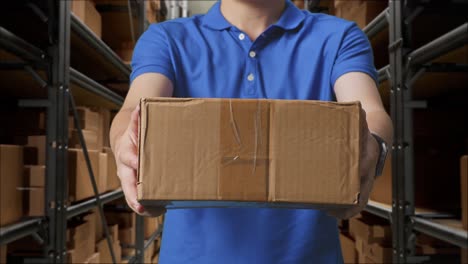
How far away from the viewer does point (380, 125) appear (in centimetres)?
90

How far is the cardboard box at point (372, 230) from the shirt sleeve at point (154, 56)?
6.31 feet

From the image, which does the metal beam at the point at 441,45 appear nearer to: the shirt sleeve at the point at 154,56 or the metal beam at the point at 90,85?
the shirt sleeve at the point at 154,56

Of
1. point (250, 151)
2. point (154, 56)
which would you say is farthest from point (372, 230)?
point (250, 151)

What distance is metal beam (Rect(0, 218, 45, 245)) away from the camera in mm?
1606

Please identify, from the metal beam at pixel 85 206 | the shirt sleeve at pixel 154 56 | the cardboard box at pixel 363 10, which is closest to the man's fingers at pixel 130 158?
the shirt sleeve at pixel 154 56

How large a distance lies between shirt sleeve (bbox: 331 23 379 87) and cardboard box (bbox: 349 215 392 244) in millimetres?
1766

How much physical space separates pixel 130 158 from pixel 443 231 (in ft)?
4.60

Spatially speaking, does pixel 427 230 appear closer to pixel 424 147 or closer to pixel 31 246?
pixel 424 147

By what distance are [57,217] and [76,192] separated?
38 centimetres

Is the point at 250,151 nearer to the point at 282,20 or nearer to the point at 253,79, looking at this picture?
the point at 253,79

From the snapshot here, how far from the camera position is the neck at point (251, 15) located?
110cm

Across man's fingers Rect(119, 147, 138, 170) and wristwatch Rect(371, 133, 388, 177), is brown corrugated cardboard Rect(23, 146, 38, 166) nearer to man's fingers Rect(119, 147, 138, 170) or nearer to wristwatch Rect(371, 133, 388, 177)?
man's fingers Rect(119, 147, 138, 170)

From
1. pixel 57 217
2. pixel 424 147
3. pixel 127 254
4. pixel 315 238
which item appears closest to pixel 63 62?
pixel 57 217

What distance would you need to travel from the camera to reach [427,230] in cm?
191
